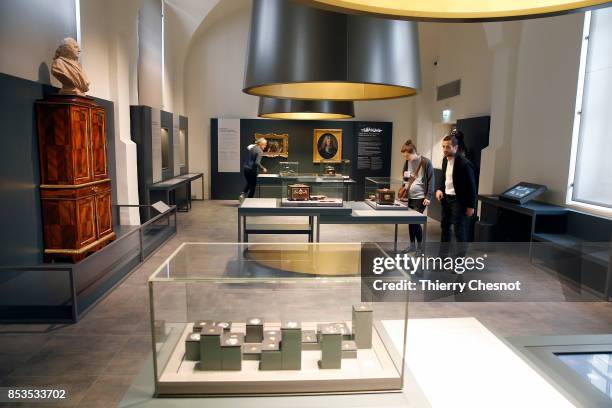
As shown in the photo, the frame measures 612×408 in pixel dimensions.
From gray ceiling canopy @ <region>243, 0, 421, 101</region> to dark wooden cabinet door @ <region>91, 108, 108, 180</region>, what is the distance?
4566mm

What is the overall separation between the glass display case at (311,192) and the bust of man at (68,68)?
3.00m

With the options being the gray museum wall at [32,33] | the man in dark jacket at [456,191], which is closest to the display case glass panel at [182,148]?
the gray museum wall at [32,33]

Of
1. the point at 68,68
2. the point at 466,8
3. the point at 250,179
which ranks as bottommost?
the point at 250,179

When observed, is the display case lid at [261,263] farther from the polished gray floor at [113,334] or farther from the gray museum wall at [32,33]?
the gray museum wall at [32,33]

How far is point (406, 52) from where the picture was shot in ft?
6.68

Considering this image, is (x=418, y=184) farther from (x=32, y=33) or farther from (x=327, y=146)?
(x=327, y=146)

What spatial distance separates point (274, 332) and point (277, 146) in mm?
11491

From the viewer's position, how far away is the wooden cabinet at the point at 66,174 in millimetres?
5203

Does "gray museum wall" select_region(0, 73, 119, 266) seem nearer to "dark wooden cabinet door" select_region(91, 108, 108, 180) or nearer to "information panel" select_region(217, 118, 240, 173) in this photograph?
"dark wooden cabinet door" select_region(91, 108, 108, 180)

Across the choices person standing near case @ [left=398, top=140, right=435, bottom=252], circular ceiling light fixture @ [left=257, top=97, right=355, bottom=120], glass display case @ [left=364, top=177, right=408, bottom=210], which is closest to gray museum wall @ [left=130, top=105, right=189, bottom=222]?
glass display case @ [left=364, top=177, right=408, bottom=210]

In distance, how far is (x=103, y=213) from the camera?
243 inches

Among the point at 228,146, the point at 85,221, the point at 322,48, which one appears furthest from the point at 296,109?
the point at 228,146

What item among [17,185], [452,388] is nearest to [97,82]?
[17,185]

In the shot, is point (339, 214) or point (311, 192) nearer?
point (339, 214)
